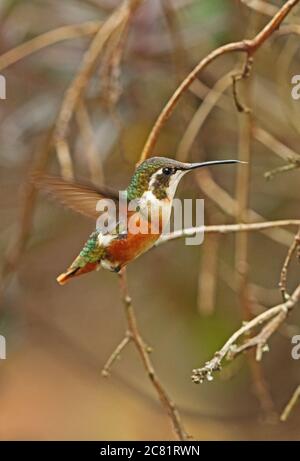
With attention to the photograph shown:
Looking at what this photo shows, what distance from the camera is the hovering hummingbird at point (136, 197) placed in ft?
3.22

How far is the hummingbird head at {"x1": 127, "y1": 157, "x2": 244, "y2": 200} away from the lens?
3.29ft

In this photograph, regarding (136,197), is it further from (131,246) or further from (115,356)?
(115,356)

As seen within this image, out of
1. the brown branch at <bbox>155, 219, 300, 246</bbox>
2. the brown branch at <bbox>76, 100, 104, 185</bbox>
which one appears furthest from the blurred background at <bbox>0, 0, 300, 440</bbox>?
the brown branch at <bbox>155, 219, 300, 246</bbox>

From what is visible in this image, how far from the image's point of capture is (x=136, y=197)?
1.05m

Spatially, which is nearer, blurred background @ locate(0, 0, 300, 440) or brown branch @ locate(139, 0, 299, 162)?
brown branch @ locate(139, 0, 299, 162)

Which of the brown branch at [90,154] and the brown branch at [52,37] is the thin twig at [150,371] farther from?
the brown branch at [52,37]

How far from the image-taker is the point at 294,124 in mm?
1690

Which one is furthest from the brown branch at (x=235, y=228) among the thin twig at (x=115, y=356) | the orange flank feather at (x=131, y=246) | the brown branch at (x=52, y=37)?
the brown branch at (x=52, y=37)

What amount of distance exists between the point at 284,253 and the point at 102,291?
32.3 inches

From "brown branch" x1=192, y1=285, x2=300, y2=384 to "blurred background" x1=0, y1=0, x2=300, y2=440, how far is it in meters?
0.35

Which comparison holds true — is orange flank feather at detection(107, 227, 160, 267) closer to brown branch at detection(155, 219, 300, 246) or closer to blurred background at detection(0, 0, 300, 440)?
brown branch at detection(155, 219, 300, 246)

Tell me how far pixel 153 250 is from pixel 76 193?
1645mm

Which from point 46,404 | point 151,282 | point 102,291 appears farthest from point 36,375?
point 151,282

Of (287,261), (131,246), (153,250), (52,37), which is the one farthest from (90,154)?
(153,250)
